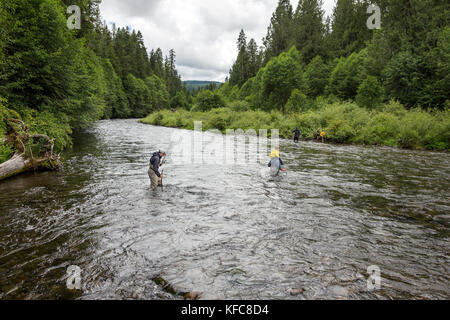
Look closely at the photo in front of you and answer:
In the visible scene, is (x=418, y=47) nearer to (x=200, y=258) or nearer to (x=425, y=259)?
(x=425, y=259)

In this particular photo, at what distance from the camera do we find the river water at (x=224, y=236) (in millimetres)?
4465

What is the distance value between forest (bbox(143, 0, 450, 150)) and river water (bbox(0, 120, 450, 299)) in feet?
54.5

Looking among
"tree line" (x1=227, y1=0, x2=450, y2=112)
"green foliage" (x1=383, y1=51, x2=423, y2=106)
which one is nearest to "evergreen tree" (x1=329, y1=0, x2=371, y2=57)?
"tree line" (x1=227, y1=0, x2=450, y2=112)

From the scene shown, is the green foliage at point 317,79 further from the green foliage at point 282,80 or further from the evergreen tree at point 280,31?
the evergreen tree at point 280,31

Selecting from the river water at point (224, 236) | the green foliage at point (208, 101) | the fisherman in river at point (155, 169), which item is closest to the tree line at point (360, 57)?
the green foliage at point (208, 101)

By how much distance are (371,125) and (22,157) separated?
31.1 m

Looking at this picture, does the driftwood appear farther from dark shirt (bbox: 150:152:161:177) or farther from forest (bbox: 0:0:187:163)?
dark shirt (bbox: 150:152:161:177)

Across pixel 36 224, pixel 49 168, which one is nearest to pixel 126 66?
pixel 49 168

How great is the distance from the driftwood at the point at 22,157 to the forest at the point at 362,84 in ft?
89.1

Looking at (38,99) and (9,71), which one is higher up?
(9,71)

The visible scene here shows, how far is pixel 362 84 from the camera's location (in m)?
39.3

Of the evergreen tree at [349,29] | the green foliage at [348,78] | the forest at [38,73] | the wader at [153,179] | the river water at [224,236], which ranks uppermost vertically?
the evergreen tree at [349,29]
